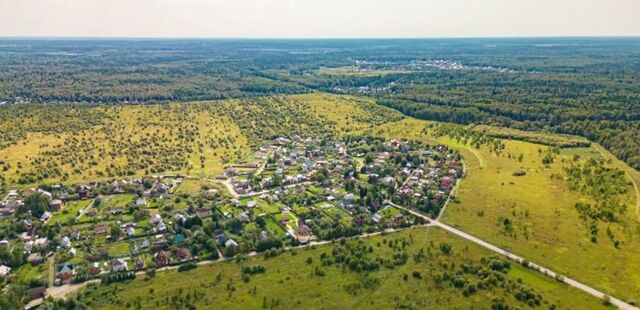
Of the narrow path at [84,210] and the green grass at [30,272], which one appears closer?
the green grass at [30,272]

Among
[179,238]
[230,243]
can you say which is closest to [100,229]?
[179,238]

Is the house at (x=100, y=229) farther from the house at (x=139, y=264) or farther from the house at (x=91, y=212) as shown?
the house at (x=139, y=264)

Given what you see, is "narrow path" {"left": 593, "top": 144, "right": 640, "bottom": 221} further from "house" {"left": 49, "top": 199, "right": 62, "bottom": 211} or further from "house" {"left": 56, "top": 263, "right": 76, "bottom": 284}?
"house" {"left": 49, "top": 199, "right": 62, "bottom": 211}

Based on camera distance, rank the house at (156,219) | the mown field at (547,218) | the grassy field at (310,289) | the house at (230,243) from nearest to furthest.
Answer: the grassy field at (310,289) < the mown field at (547,218) < the house at (230,243) < the house at (156,219)

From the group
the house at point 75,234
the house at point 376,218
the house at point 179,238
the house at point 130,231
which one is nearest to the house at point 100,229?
the house at point 75,234

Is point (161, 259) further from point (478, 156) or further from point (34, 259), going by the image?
point (478, 156)

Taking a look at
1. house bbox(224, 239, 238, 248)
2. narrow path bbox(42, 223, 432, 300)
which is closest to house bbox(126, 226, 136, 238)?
narrow path bbox(42, 223, 432, 300)

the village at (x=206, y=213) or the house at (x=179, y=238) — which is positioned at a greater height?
the house at (x=179, y=238)
